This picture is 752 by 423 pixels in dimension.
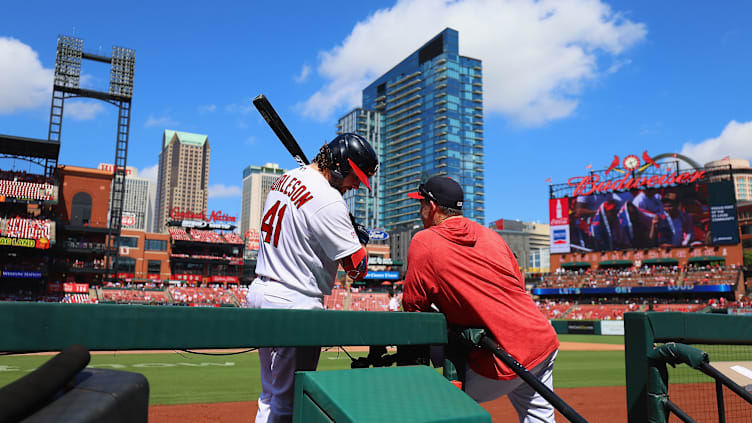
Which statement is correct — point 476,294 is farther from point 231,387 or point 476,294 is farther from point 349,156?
point 231,387

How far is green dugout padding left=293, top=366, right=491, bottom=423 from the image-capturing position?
1634 millimetres

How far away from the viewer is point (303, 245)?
2770mm

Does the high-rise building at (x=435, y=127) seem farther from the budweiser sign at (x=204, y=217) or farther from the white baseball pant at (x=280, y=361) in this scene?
the white baseball pant at (x=280, y=361)

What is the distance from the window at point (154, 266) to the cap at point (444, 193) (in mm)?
73655

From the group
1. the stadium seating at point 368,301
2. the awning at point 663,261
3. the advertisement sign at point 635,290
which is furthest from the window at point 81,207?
the awning at point 663,261

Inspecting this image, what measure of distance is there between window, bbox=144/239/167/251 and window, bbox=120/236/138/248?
1314 millimetres

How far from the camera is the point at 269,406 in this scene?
102 inches

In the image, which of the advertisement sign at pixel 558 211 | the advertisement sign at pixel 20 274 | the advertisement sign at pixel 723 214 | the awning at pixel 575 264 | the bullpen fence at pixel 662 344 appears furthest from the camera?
the advertisement sign at pixel 558 211

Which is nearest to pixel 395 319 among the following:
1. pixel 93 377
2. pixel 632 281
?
pixel 93 377

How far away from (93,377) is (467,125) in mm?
118337

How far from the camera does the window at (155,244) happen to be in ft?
232

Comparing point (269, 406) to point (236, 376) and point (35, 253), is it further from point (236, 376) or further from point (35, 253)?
point (35, 253)

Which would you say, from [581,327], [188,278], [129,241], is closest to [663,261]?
[581,327]

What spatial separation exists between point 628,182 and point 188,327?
58.2 m
